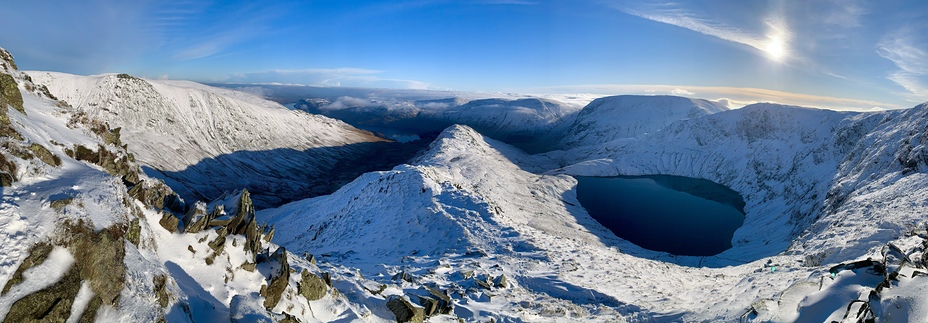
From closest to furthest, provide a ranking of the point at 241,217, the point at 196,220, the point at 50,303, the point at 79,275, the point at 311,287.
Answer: the point at 50,303, the point at 79,275, the point at 196,220, the point at 311,287, the point at 241,217

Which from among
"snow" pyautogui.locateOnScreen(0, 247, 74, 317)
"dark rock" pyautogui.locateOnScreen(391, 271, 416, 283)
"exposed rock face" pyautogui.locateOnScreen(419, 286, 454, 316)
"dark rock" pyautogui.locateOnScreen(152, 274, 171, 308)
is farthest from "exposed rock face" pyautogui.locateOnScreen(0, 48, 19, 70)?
"dark rock" pyautogui.locateOnScreen(391, 271, 416, 283)

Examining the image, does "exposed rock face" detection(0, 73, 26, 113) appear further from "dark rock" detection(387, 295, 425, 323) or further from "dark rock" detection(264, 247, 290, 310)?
"dark rock" detection(387, 295, 425, 323)

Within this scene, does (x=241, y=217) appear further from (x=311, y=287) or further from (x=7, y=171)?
(x=7, y=171)

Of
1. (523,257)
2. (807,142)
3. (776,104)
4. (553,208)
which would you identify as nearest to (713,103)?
(776,104)

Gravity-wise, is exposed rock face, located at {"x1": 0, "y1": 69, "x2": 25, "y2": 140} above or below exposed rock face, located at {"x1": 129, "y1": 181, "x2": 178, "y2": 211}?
above

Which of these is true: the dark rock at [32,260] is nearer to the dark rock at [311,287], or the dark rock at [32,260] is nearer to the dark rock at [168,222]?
the dark rock at [168,222]

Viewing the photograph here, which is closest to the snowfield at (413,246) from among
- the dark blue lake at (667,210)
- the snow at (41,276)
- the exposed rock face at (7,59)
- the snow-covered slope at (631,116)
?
the snow at (41,276)

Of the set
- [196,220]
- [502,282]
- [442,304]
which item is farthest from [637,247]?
[196,220]
